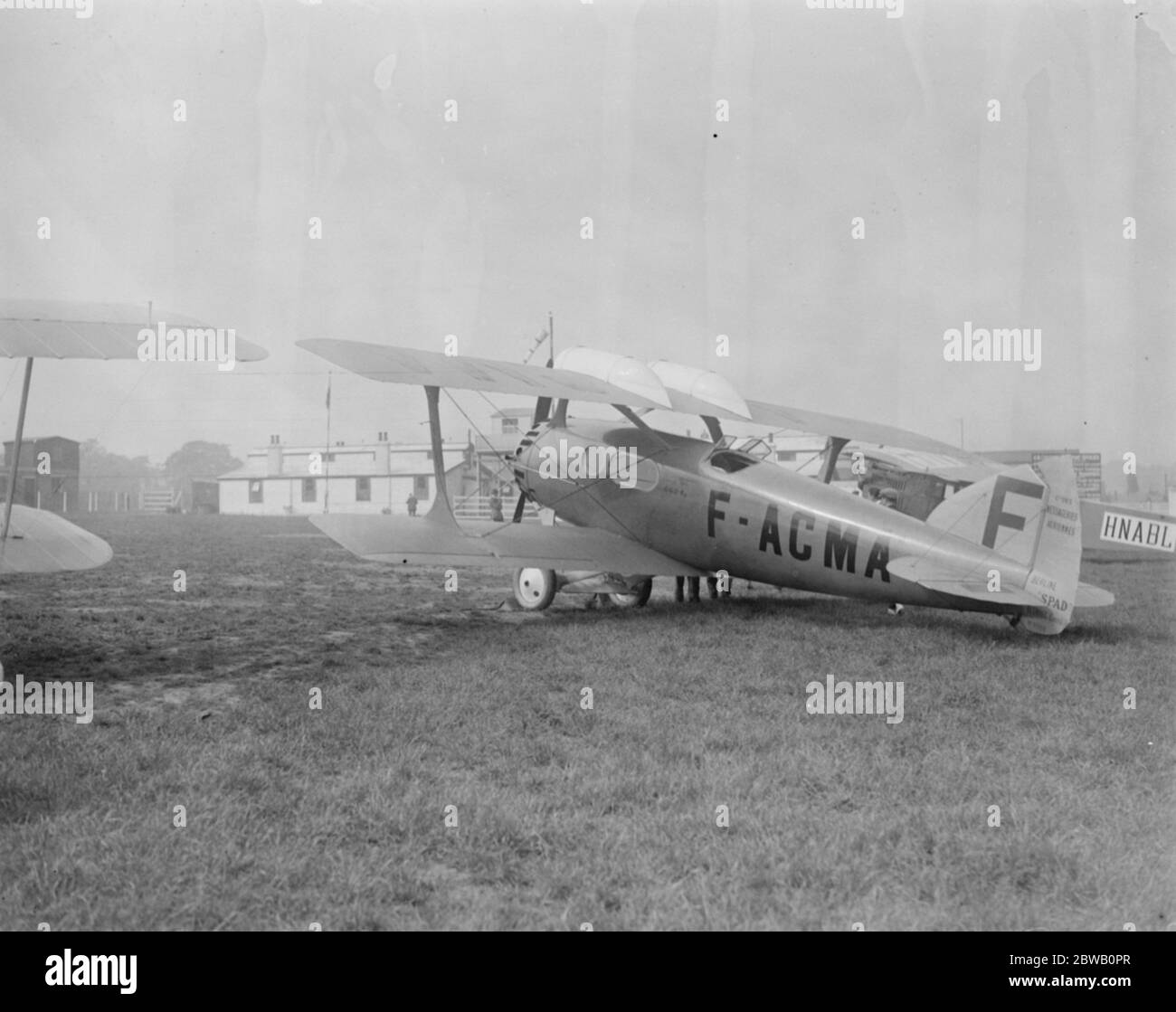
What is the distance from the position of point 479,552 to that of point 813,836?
→ 5930 mm

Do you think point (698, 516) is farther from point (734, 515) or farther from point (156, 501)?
point (156, 501)

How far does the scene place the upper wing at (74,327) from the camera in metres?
5.06

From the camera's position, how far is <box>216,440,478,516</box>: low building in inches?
1810

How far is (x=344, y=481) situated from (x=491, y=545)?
4155cm

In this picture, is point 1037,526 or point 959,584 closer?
point 959,584

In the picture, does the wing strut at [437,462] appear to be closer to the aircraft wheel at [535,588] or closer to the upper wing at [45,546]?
the aircraft wheel at [535,588]

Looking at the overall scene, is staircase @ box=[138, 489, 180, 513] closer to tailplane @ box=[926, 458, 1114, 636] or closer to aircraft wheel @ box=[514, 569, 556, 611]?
aircraft wheel @ box=[514, 569, 556, 611]

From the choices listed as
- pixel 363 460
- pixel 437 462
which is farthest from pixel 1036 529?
pixel 363 460

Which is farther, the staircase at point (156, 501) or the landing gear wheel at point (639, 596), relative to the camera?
the staircase at point (156, 501)

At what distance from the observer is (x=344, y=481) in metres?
48.6

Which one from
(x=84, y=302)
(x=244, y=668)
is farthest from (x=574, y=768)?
(x=84, y=302)

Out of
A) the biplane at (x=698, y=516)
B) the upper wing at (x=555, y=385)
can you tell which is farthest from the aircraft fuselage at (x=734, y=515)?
the upper wing at (x=555, y=385)

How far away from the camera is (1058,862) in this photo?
3154mm
